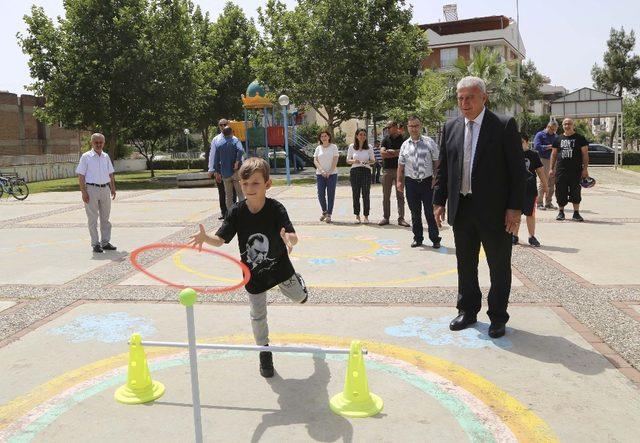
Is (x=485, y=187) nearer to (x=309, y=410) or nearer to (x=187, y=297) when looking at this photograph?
(x=309, y=410)

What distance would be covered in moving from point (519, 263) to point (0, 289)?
6610 mm

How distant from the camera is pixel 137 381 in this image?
3.57 m

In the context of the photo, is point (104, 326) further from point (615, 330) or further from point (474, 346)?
point (615, 330)

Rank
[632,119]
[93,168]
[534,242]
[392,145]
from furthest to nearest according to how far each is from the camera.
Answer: [632,119] < [392,145] < [93,168] < [534,242]

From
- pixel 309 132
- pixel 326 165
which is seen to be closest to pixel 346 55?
pixel 326 165

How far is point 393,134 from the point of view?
10.3 m

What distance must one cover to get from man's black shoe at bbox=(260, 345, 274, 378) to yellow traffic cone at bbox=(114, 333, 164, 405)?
0.73 meters

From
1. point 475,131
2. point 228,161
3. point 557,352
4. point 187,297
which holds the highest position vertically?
point 475,131

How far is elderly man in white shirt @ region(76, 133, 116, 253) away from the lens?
850 cm

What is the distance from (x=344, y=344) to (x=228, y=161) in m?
7.50

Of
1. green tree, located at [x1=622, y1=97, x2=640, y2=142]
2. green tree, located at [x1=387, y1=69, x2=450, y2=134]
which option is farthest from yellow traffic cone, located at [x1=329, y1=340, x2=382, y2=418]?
green tree, located at [x1=622, y1=97, x2=640, y2=142]

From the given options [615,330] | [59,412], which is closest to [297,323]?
[59,412]

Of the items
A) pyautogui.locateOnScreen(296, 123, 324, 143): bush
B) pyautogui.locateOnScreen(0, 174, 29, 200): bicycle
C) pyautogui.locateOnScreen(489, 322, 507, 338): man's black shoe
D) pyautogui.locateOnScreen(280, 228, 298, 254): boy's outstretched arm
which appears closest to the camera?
pyautogui.locateOnScreen(280, 228, 298, 254): boy's outstretched arm

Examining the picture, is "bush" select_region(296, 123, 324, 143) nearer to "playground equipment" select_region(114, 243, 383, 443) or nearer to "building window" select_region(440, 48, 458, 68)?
"building window" select_region(440, 48, 458, 68)
